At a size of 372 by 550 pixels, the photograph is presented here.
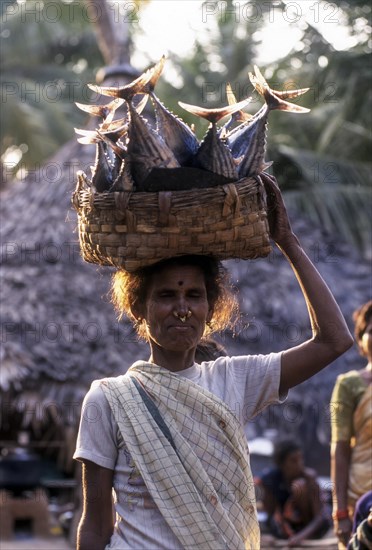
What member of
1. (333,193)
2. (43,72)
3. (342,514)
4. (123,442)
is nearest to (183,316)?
(123,442)

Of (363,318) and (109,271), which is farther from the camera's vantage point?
(109,271)

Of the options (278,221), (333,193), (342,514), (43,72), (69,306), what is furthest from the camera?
(43,72)

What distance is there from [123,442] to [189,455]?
0.20 meters

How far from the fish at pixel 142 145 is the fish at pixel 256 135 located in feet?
0.68

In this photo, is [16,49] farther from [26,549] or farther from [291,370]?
[291,370]

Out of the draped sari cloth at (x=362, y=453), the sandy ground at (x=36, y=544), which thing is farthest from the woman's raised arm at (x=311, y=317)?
the sandy ground at (x=36, y=544)

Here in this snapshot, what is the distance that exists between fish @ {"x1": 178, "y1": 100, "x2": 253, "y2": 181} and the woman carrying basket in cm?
16

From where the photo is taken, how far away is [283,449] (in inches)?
376

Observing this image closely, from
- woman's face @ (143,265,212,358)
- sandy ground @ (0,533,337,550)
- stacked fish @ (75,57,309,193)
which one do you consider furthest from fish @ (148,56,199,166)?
sandy ground @ (0,533,337,550)

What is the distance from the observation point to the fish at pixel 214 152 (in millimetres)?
3031

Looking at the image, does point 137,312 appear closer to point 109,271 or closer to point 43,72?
point 109,271

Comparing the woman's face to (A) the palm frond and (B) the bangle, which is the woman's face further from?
(A) the palm frond

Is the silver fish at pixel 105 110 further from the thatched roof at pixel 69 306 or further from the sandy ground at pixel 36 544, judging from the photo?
the sandy ground at pixel 36 544

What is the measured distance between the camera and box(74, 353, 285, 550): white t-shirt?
291cm
